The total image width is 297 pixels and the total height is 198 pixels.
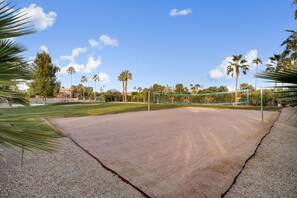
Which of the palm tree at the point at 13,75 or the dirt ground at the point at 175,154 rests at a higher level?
the palm tree at the point at 13,75

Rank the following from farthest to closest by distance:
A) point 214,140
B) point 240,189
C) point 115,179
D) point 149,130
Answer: point 149,130
point 214,140
point 115,179
point 240,189

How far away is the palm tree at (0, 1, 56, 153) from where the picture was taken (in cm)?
81

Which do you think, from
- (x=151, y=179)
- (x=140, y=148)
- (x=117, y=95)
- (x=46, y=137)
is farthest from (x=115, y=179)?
(x=117, y=95)

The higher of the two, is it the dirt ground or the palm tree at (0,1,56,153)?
the palm tree at (0,1,56,153)

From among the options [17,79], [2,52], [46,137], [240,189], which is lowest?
[240,189]

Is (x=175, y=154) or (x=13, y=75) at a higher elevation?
(x=13, y=75)

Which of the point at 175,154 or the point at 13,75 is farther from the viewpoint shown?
the point at 175,154

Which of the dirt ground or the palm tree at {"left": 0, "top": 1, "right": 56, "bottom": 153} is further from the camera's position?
the dirt ground

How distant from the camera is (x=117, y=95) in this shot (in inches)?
2761

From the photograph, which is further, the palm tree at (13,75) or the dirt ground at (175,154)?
the dirt ground at (175,154)

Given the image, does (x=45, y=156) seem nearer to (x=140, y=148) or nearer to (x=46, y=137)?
(x=140, y=148)

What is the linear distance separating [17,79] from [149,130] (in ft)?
24.0

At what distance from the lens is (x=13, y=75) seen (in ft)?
3.08

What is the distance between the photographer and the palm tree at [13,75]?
810 millimetres
